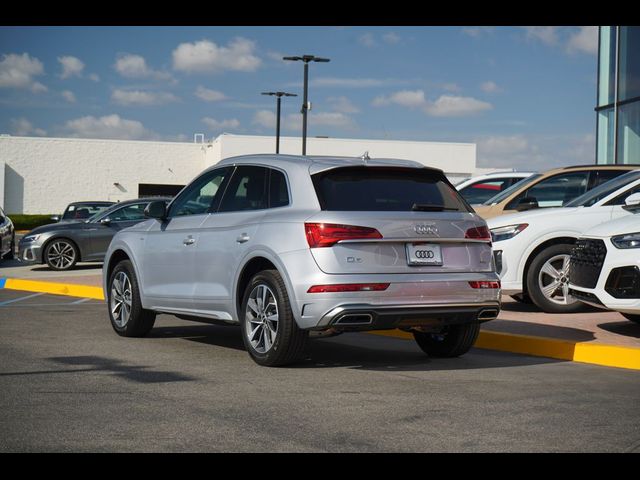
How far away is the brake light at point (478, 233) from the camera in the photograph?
8312mm

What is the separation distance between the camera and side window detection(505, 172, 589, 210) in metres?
14.1

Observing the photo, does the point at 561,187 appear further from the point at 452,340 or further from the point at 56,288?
the point at 56,288

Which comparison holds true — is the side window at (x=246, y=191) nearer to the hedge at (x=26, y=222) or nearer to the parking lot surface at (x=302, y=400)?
the parking lot surface at (x=302, y=400)

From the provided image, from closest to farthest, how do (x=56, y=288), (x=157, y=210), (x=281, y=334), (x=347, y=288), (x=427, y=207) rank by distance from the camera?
(x=347, y=288) → (x=281, y=334) → (x=427, y=207) → (x=157, y=210) → (x=56, y=288)

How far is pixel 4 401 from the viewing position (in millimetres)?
6582

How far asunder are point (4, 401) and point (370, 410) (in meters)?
2.37

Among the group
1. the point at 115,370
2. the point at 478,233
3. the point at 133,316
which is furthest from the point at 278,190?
the point at 133,316

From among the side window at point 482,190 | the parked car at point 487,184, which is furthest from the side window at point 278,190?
the side window at point 482,190

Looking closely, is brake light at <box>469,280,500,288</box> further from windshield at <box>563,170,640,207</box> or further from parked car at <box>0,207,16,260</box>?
parked car at <box>0,207,16,260</box>

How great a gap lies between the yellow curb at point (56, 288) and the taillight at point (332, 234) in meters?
8.21

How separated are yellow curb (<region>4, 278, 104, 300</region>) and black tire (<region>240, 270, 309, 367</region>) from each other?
754cm

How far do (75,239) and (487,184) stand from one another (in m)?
9.35

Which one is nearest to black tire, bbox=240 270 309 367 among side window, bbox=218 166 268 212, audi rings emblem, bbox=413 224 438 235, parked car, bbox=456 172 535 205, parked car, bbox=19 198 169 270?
side window, bbox=218 166 268 212

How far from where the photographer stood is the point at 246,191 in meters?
8.99
